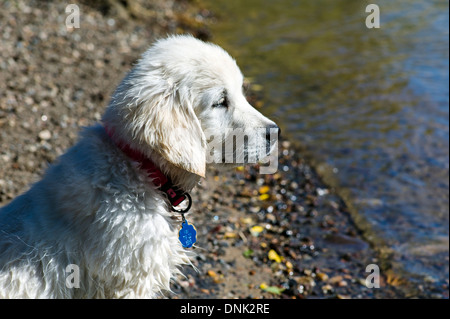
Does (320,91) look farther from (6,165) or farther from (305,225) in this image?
(6,165)

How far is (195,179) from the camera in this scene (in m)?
3.44

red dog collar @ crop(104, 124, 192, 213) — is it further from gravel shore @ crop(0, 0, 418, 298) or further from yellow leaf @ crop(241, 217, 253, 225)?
yellow leaf @ crop(241, 217, 253, 225)

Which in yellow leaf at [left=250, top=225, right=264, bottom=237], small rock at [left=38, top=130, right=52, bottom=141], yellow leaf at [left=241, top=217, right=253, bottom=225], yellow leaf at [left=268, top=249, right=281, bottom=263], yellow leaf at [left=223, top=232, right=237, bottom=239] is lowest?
yellow leaf at [left=268, top=249, right=281, bottom=263]

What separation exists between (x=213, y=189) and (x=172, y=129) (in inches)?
113

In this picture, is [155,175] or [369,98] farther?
[369,98]

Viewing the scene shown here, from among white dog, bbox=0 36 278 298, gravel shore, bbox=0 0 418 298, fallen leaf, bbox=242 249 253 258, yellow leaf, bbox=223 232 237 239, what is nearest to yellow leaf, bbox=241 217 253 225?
gravel shore, bbox=0 0 418 298

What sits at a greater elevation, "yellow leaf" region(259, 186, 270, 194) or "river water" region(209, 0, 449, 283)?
"river water" region(209, 0, 449, 283)

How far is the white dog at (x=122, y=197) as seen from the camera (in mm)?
3045

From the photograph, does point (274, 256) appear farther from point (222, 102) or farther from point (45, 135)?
point (45, 135)

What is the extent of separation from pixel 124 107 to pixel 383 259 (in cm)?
336

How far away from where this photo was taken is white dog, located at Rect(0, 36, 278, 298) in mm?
3045

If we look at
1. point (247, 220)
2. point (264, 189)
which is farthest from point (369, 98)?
point (247, 220)

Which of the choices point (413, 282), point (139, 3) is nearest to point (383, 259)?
point (413, 282)

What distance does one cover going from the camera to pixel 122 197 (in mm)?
3088
